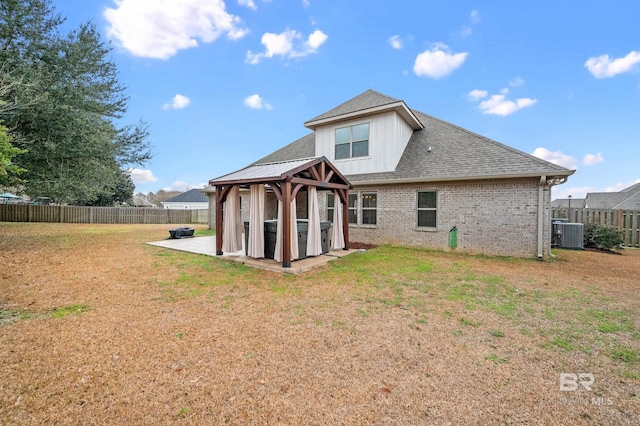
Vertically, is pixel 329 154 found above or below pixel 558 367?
above

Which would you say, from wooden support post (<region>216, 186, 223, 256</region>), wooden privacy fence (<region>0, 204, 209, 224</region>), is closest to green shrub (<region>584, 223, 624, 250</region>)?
wooden support post (<region>216, 186, 223, 256</region>)

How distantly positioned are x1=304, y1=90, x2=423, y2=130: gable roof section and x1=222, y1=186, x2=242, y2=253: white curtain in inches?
232

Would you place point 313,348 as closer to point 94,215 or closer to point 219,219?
point 219,219

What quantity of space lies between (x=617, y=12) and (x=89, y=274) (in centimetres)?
1778

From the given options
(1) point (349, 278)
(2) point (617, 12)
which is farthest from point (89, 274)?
(2) point (617, 12)

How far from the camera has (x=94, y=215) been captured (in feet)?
72.8

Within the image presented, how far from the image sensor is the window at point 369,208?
443 inches

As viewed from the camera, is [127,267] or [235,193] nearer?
[127,267]

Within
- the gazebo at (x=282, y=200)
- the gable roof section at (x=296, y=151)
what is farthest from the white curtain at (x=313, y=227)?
the gable roof section at (x=296, y=151)

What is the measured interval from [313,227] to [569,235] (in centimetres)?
1047

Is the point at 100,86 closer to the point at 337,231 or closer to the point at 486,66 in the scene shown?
the point at 337,231

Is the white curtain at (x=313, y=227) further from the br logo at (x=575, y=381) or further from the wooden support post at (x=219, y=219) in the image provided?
the br logo at (x=575, y=381)

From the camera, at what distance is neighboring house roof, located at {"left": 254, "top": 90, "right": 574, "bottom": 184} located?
27.8 ft

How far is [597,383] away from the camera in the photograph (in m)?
2.48
